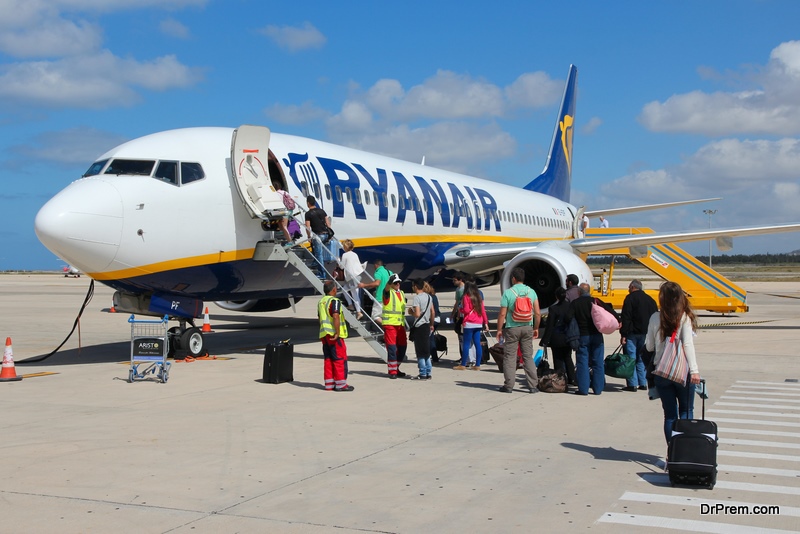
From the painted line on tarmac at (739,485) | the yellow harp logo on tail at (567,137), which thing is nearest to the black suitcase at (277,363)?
the painted line on tarmac at (739,485)

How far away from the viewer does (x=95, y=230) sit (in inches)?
444

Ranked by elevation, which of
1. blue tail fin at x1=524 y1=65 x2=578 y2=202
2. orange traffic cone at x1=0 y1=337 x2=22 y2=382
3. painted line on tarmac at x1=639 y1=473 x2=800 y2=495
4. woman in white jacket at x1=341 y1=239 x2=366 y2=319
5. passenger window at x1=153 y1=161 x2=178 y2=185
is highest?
blue tail fin at x1=524 y1=65 x2=578 y2=202

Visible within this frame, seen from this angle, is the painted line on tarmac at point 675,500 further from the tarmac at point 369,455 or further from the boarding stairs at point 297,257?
the boarding stairs at point 297,257

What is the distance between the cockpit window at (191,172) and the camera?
12.6 m

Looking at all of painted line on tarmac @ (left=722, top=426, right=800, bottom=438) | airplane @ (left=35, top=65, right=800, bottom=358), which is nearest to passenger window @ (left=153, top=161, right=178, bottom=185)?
airplane @ (left=35, top=65, right=800, bottom=358)

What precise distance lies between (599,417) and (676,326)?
258 centimetres

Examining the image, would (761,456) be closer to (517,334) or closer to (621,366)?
(621,366)

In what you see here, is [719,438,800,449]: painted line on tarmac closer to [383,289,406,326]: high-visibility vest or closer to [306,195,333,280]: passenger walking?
[383,289,406,326]: high-visibility vest

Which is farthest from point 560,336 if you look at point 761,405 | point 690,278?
point 690,278

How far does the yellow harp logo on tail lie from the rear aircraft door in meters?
20.3

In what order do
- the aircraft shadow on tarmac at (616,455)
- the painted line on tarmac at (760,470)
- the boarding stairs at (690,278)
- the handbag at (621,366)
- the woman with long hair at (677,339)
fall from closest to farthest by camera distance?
the painted line on tarmac at (760,470), the woman with long hair at (677,339), the aircraft shadow on tarmac at (616,455), the handbag at (621,366), the boarding stairs at (690,278)

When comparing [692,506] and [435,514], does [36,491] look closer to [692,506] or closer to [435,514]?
[435,514]

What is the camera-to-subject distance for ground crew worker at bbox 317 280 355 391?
10.2 meters

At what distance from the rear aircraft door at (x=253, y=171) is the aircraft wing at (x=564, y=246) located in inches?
270
